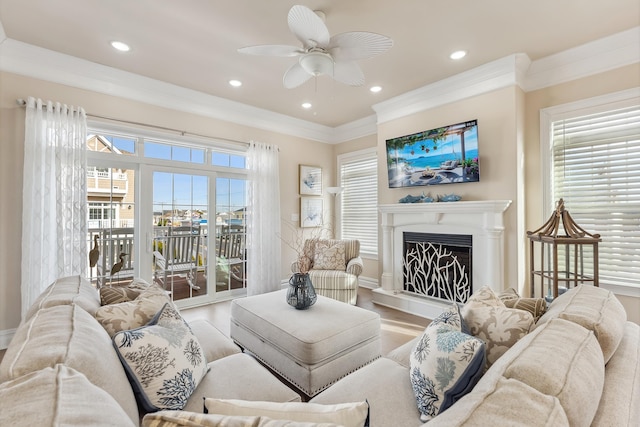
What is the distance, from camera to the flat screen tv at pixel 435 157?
329cm

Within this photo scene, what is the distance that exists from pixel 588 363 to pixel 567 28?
9.94 ft

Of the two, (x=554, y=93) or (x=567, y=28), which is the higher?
(x=567, y=28)

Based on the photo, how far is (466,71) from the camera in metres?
3.25

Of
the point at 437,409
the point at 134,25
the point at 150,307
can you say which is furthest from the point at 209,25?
the point at 437,409

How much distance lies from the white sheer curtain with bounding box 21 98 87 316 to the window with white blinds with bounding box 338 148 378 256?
148 inches

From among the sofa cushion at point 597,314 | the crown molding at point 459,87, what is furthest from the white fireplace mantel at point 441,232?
the sofa cushion at point 597,314

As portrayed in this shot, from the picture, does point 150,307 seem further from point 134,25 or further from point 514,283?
point 514,283

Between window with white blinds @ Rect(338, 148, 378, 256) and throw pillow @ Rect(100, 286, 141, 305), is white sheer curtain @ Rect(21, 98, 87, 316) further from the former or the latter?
window with white blinds @ Rect(338, 148, 378, 256)

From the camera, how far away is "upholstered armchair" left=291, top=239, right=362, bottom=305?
3.80 metres

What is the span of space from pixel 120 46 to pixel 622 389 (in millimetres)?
3939

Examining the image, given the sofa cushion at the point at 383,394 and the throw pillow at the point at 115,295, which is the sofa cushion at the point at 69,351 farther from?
the sofa cushion at the point at 383,394

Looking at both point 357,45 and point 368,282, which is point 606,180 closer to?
point 357,45

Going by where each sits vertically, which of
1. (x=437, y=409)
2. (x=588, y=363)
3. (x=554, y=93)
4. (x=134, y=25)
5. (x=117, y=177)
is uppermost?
(x=134, y=25)

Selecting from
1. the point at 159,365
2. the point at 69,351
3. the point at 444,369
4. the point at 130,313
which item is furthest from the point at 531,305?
the point at 130,313
